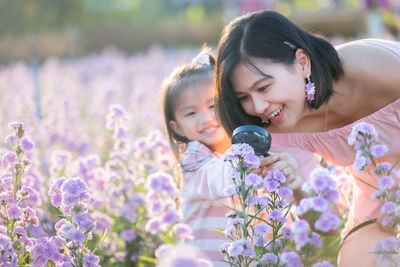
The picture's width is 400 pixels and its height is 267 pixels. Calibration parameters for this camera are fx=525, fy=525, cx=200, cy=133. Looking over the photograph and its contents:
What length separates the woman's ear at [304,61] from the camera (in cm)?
229

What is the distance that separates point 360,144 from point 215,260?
132cm

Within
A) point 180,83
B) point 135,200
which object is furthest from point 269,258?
point 135,200

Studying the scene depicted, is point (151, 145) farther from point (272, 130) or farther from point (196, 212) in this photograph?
point (272, 130)

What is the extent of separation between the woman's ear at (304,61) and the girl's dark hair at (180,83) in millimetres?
637

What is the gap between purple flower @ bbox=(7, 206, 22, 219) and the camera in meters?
1.87

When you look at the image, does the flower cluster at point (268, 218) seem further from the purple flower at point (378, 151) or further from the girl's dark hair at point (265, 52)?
the girl's dark hair at point (265, 52)

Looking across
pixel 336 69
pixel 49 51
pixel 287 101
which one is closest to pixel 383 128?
pixel 336 69

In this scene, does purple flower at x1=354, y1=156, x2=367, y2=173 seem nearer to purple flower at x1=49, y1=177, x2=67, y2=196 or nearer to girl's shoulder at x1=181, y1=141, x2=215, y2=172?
purple flower at x1=49, y1=177, x2=67, y2=196

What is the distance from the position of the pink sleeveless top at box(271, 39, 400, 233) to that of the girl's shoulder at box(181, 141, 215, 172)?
1.16 ft

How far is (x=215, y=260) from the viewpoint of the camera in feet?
8.54

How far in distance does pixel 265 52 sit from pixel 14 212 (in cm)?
117

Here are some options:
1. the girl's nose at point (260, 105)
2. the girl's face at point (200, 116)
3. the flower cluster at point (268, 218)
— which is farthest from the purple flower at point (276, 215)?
the girl's face at point (200, 116)

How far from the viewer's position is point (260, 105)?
7.11 ft

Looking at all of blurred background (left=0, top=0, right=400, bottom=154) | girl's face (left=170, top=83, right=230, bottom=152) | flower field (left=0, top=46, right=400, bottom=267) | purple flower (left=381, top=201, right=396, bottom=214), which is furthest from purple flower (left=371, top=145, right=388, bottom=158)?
blurred background (left=0, top=0, right=400, bottom=154)
